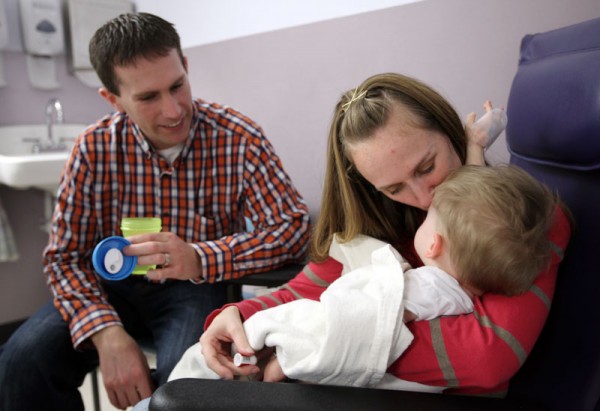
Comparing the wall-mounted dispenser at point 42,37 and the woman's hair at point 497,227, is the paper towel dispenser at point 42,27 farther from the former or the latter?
the woman's hair at point 497,227

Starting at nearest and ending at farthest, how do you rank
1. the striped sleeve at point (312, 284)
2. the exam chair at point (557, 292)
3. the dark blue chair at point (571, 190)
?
the exam chair at point (557, 292) < the dark blue chair at point (571, 190) < the striped sleeve at point (312, 284)

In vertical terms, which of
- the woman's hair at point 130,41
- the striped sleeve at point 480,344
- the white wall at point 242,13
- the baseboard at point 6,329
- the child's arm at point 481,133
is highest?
the white wall at point 242,13

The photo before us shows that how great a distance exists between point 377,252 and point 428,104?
282mm

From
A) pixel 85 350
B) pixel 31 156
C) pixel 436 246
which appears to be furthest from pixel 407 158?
pixel 31 156

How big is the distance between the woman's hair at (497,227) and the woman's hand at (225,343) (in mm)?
379

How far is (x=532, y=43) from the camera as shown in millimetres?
1000

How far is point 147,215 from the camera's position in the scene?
1.47 meters

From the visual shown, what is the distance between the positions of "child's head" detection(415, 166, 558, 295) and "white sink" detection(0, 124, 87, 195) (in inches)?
62.4

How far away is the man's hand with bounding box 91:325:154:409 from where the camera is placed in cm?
119

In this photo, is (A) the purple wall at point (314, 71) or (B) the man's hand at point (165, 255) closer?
(B) the man's hand at point (165, 255)

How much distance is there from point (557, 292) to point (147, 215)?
3.58 ft

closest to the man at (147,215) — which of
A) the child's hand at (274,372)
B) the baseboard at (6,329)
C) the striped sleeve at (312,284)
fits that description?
the striped sleeve at (312,284)

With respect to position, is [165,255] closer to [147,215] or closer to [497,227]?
[147,215]

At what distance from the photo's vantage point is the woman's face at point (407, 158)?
0.87 metres
